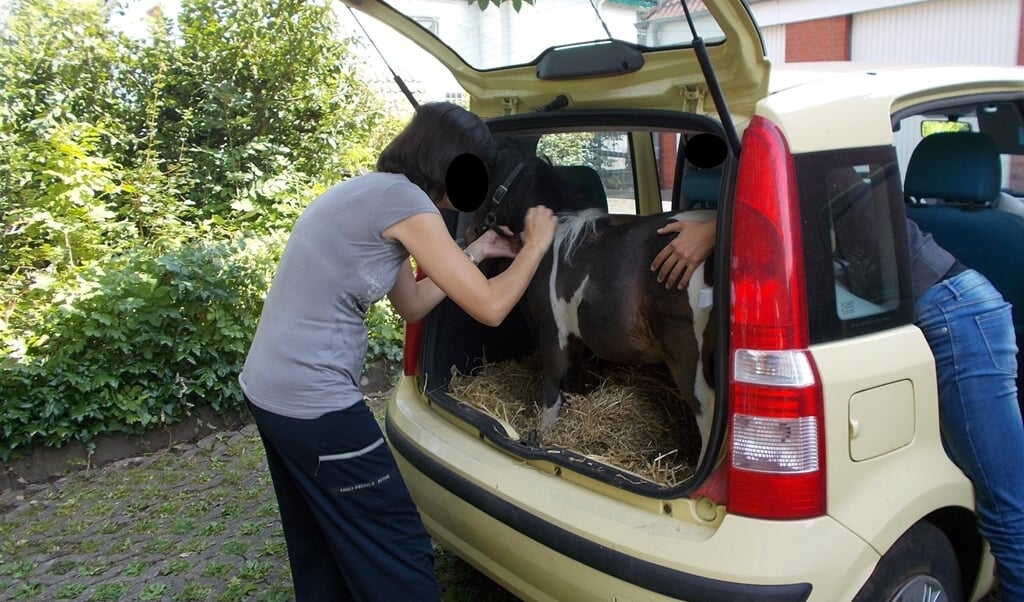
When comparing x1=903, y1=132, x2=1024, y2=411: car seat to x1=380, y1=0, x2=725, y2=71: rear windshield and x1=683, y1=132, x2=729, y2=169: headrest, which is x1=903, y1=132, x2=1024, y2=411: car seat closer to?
x1=683, y1=132, x2=729, y2=169: headrest

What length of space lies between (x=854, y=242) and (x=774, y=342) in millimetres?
362

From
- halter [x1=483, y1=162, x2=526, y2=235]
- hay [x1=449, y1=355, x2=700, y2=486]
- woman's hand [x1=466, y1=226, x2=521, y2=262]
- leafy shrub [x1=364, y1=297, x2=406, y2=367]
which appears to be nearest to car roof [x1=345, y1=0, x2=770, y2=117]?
halter [x1=483, y1=162, x2=526, y2=235]

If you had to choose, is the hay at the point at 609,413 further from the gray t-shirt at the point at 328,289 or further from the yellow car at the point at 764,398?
the gray t-shirt at the point at 328,289

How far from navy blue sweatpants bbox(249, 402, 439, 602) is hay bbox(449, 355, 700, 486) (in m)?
0.56

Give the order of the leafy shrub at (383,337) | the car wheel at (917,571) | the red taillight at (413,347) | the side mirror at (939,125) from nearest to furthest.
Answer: the car wheel at (917,571) < the red taillight at (413,347) < the side mirror at (939,125) < the leafy shrub at (383,337)

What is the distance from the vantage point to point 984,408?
1.98m

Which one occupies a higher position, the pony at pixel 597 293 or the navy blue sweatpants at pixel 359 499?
the pony at pixel 597 293

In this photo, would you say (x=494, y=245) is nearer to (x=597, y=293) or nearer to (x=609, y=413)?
(x=597, y=293)

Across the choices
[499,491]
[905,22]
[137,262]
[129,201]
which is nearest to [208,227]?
[129,201]

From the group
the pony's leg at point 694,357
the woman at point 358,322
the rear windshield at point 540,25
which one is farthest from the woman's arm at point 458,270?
the rear windshield at point 540,25

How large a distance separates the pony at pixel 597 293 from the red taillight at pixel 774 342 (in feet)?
1.46

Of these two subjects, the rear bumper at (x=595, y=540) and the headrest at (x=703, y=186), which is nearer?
the rear bumper at (x=595, y=540)

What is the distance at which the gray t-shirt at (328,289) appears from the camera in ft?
6.61

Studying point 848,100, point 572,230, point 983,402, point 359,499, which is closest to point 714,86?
point 848,100
